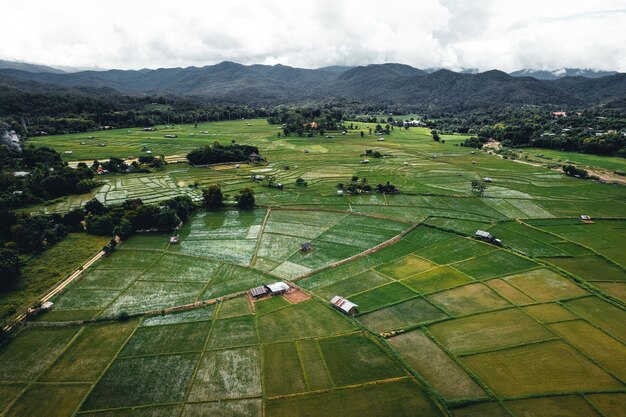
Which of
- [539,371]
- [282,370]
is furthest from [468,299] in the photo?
[282,370]

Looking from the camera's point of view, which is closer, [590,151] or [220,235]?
[220,235]

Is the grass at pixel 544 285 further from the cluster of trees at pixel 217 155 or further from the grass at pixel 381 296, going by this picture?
the cluster of trees at pixel 217 155

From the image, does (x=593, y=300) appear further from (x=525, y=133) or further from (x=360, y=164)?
(x=525, y=133)

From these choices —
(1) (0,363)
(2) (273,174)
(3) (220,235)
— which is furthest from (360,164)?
(1) (0,363)

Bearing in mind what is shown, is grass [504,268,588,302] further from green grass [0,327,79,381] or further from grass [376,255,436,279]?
green grass [0,327,79,381]

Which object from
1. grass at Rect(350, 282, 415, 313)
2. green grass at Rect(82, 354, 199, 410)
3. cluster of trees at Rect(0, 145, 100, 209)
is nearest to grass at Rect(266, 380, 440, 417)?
green grass at Rect(82, 354, 199, 410)
